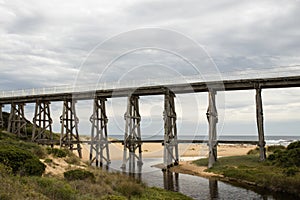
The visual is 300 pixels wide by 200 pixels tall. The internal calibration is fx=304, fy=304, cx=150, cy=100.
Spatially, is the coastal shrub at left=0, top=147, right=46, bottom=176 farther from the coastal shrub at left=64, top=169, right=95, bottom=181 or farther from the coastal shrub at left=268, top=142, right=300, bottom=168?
the coastal shrub at left=268, top=142, right=300, bottom=168

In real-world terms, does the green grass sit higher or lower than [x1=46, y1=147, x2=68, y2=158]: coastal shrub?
lower

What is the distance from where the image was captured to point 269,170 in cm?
2408

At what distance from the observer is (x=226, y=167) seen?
93.0ft

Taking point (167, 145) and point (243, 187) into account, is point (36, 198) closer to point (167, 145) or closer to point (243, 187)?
point (243, 187)

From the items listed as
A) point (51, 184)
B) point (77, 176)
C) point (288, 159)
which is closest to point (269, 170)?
point (288, 159)

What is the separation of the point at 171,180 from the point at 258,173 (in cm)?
715

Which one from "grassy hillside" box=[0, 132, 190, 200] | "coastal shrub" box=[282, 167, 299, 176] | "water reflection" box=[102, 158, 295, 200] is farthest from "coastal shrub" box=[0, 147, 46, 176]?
"coastal shrub" box=[282, 167, 299, 176]

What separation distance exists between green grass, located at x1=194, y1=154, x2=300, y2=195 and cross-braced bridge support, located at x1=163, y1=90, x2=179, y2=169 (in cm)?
315

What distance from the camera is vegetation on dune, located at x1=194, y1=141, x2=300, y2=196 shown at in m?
20.5

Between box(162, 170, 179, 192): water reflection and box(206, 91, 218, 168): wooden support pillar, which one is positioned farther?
box(206, 91, 218, 168): wooden support pillar

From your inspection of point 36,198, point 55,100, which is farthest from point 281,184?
point 55,100

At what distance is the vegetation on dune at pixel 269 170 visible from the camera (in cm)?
2047

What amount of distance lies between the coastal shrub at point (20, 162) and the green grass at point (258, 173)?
15.4 m

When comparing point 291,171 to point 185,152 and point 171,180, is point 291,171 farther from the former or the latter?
point 185,152
